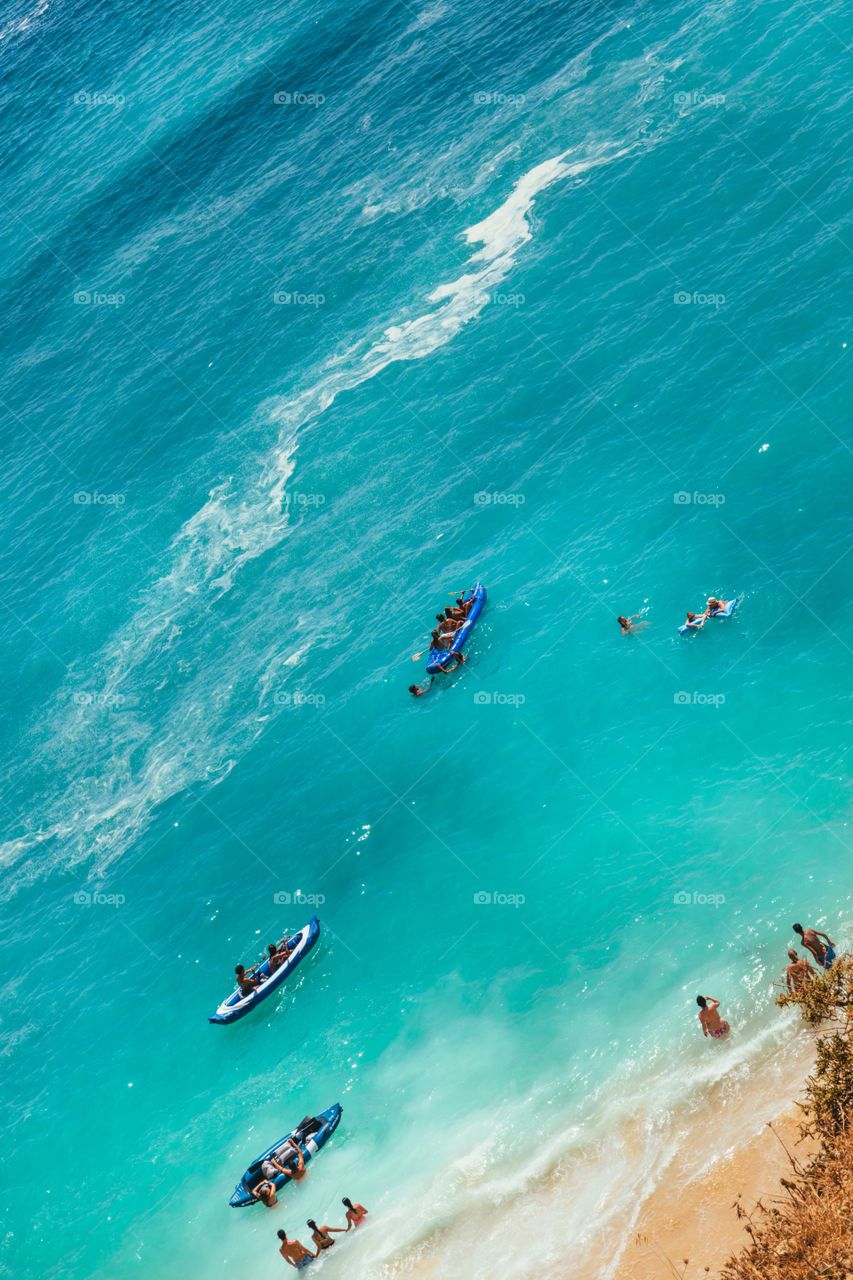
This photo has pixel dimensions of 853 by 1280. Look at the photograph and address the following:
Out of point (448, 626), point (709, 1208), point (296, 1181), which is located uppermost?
point (448, 626)

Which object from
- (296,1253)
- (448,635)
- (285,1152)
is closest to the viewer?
(296,1253)

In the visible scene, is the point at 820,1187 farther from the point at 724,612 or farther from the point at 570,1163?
the point at 724,612

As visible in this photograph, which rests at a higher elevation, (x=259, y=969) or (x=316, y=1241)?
(x=259, y=969)

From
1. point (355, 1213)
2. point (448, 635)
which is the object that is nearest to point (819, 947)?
point (355, 1213)

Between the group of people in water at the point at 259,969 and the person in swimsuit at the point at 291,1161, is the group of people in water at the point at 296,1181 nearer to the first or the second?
the person in swimsuit at the point at 291,1161

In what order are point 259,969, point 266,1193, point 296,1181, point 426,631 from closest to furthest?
point 266,1193, point 296,1181, point 259,969, point 426,631

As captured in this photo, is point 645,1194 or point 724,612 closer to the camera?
point 645,1194

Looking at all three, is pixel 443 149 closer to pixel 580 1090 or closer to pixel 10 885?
pixel 10 885
